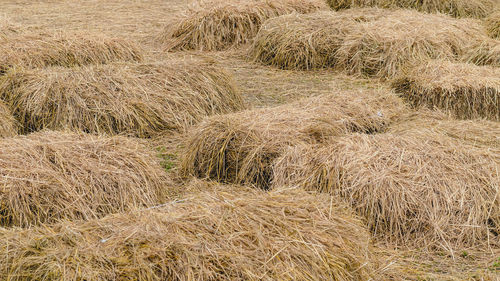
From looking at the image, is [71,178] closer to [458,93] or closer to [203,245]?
[203,245]

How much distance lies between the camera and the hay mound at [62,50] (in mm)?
7207

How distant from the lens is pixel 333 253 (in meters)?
3.74

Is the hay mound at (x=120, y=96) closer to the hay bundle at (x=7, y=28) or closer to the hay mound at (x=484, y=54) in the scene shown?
the hay bundle at (x=7, y=28)

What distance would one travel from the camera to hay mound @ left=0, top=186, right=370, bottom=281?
3.37 metres

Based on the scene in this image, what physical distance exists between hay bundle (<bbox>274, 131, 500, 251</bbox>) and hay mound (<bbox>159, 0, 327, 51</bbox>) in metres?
4.47

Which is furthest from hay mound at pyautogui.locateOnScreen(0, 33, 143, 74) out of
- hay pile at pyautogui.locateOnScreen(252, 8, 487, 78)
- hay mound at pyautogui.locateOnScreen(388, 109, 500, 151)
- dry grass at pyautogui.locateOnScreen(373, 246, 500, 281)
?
dry grass at pyautogui.locateOnScreen(373, 246, 500, 281)

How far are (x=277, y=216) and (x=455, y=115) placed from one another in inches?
135

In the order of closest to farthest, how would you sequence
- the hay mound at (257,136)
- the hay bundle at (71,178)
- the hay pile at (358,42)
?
the hay bundle at (71,178)
the hay mound at (257,136)
the hay pile at (358,42)

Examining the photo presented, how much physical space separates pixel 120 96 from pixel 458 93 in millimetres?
2989

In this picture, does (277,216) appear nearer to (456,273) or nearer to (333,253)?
(333,253)

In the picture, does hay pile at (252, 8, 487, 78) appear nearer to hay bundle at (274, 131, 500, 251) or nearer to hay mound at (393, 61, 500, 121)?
hay mound at (393, 61, 500, 121)

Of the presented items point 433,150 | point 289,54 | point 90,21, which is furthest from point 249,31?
point 433,150

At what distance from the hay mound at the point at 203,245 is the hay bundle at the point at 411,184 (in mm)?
564

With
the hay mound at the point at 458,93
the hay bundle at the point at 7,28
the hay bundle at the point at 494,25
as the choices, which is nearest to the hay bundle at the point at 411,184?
the hay mound at the point at 458,93
